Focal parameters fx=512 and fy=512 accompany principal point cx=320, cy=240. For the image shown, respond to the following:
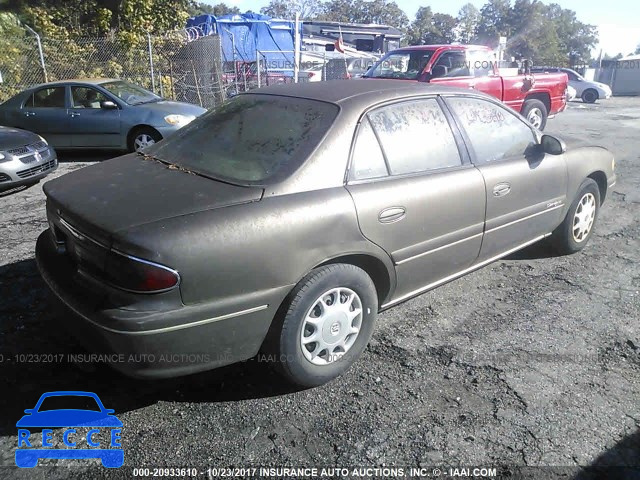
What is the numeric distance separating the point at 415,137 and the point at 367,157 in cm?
45

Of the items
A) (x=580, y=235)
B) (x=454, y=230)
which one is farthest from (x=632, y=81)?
(x=454, y=230)

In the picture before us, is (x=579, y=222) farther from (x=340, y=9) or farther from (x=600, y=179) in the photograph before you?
(x=340, y=9)

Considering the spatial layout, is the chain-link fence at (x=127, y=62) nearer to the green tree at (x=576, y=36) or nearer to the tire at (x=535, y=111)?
the tire at (x=535, y=111)

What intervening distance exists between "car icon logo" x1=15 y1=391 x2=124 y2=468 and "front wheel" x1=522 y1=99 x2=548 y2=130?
10524 mm

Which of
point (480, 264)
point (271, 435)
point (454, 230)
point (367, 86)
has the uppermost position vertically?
point (367, 86)

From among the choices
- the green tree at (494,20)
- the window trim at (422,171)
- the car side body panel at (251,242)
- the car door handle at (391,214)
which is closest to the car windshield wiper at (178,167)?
the car side body panel at (251,242)

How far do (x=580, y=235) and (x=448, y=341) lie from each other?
2.15 meters

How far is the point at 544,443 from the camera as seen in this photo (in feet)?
8.02

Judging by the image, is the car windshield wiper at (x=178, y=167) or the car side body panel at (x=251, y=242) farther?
the car windshield wiper at (x=178, y=167)

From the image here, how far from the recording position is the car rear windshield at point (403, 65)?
10.1m

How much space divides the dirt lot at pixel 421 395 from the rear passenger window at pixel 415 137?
3.62 feet

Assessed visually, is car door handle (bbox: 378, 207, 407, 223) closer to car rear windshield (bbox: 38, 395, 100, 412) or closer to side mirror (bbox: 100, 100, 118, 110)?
car rear windshield (bbox: 38, 395, 100, 412)

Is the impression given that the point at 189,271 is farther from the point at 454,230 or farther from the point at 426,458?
the point at 454,230

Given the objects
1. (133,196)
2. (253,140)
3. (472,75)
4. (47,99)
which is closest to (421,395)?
(253,140)
